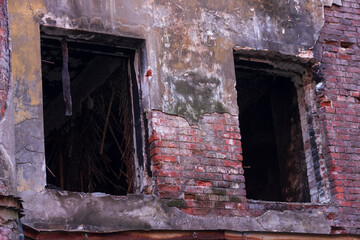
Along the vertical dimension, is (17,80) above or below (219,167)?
above

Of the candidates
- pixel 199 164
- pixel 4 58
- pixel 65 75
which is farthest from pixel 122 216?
pixel 4 58

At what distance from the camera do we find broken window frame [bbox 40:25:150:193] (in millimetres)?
7617

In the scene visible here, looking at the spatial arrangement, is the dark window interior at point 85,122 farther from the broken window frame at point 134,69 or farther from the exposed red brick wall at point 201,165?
the exposed red brick wall at point 201,165

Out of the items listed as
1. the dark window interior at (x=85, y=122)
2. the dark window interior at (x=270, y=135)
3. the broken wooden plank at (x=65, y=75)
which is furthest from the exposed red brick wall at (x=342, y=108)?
the broken wooden plank at (x=65, y=75)

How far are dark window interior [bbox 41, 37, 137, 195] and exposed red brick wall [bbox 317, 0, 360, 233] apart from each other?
2.22 metres

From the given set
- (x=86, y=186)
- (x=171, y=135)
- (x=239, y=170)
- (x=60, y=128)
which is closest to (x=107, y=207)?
(x=171, y=135)

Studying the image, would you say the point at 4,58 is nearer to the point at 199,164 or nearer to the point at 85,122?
the point at 199,164

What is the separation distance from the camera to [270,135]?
33.6 feet

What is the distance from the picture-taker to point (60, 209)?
688 cm

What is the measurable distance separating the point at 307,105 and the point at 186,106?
1589 mm

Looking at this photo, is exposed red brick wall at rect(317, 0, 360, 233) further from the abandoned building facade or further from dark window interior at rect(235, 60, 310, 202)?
dark window interior at rect(235, 60, 310, 202)

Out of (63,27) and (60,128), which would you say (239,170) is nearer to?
(63,27)

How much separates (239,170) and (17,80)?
235 cm

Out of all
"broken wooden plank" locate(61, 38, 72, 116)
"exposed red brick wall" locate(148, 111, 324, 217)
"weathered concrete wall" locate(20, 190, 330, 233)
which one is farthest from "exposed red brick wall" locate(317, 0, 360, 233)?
"broken wooden plank" locate(61, 38, 72, 116)
